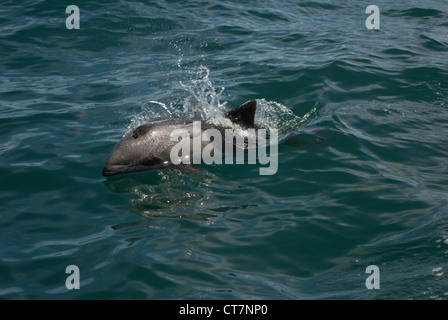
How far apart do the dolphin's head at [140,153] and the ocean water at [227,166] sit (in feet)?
0.56

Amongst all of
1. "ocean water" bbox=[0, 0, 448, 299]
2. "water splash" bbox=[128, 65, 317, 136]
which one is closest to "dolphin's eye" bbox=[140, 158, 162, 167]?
"ocean water" bbox=[0, 0, 448, 299]

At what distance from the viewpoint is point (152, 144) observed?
9289 mm

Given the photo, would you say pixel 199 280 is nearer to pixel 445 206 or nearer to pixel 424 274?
pixel 424 274

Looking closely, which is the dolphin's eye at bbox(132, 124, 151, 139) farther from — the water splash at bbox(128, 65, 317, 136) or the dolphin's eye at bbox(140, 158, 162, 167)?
the water splash at bbox(128, 65, 317, 136)

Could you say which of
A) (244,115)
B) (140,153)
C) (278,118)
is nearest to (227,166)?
(244,115)

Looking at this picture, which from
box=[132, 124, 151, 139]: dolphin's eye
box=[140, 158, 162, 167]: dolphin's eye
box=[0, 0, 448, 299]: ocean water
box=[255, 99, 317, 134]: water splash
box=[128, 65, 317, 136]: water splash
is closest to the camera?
box=[0, 0, 448, 299]: ocean water

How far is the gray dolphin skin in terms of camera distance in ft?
29.8

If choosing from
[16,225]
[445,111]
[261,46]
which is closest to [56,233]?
[16,225]

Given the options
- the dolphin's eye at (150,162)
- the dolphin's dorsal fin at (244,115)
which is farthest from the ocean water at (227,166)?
the dolphin's dorsal fin at (244,115)

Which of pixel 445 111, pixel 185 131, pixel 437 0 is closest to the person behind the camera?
pixel 185 131

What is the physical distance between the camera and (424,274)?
6305 millimetres

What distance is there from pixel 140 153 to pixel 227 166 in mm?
1532

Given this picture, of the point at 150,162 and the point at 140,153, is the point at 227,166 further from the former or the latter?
the point at 140,153
